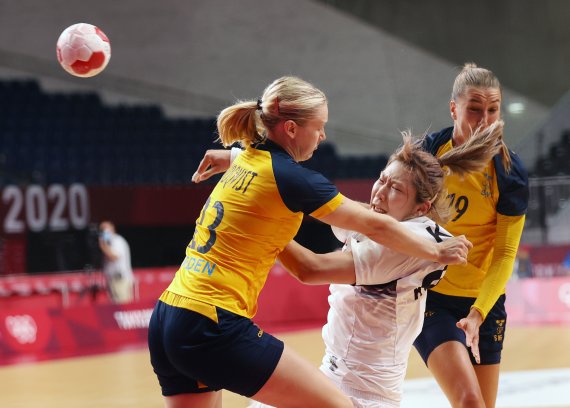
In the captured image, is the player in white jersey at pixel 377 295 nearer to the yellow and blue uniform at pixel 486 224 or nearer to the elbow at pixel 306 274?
the elbow at pixel 306 274

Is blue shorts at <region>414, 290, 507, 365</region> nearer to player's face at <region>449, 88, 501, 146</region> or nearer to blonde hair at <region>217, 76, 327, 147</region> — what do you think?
player's face at <region>449, 88, 501, 146</region>

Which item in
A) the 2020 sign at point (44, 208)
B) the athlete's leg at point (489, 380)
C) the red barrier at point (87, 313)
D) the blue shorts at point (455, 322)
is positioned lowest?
the red barrier at point (87, 313)

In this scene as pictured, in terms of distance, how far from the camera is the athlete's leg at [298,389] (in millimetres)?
2641

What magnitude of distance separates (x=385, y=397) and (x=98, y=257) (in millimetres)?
9775

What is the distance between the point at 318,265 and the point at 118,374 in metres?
5.07

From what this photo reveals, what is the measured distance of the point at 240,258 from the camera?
2.68 meters

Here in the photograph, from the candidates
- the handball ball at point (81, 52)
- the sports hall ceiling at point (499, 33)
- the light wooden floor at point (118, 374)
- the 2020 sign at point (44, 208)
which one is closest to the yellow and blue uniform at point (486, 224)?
the handball ball at point (81, 52)

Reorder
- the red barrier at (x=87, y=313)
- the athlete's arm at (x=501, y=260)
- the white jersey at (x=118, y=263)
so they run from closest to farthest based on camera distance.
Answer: the athlete's arm at (x=501, y=260)
the red barrier at (x=87, y=313)
the white jersey at (x=118, y=263)

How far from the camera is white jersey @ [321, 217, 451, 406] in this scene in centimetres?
282

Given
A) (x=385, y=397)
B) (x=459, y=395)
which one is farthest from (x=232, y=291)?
(x=459, y=395)

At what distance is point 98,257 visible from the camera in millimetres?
12109

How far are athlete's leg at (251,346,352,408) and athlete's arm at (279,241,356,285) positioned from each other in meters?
0.31

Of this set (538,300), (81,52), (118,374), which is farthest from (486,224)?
(538,300)

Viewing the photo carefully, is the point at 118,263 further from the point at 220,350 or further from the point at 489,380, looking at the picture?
the point at 220,350
